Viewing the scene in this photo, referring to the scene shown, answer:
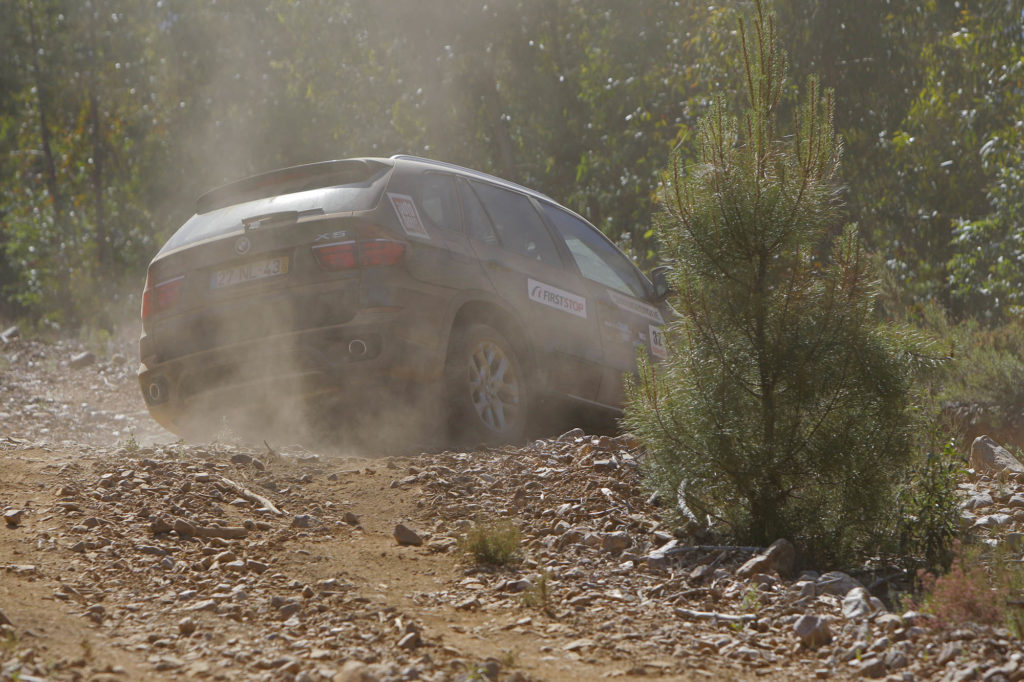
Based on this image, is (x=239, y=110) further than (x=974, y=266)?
Yes

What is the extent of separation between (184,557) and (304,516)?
76 centimetres

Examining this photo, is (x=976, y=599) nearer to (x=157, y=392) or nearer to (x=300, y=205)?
(x=300, y=205)

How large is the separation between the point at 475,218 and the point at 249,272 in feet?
5.17

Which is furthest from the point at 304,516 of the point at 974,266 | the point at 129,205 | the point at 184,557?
the point at 129,205

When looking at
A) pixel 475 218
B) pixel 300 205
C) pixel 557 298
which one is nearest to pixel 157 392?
pixel 300 205

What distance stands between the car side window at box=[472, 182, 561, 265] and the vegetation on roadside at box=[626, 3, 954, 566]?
2640 mm

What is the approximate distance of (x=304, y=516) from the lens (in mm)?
4914

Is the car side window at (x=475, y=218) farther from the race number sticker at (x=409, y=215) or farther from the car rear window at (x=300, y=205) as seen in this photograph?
the car rear window at (x=300, y=205)

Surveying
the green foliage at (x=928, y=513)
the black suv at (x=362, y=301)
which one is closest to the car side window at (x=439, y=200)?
the black suv at (x=362, y=301)

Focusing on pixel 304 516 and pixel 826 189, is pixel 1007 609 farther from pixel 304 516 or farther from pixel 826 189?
pixel 304 516

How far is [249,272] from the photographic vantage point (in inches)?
248

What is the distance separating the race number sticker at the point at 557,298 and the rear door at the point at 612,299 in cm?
17

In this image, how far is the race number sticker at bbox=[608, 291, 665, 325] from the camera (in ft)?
26.9

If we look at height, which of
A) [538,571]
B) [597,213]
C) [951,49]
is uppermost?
[951,49]
